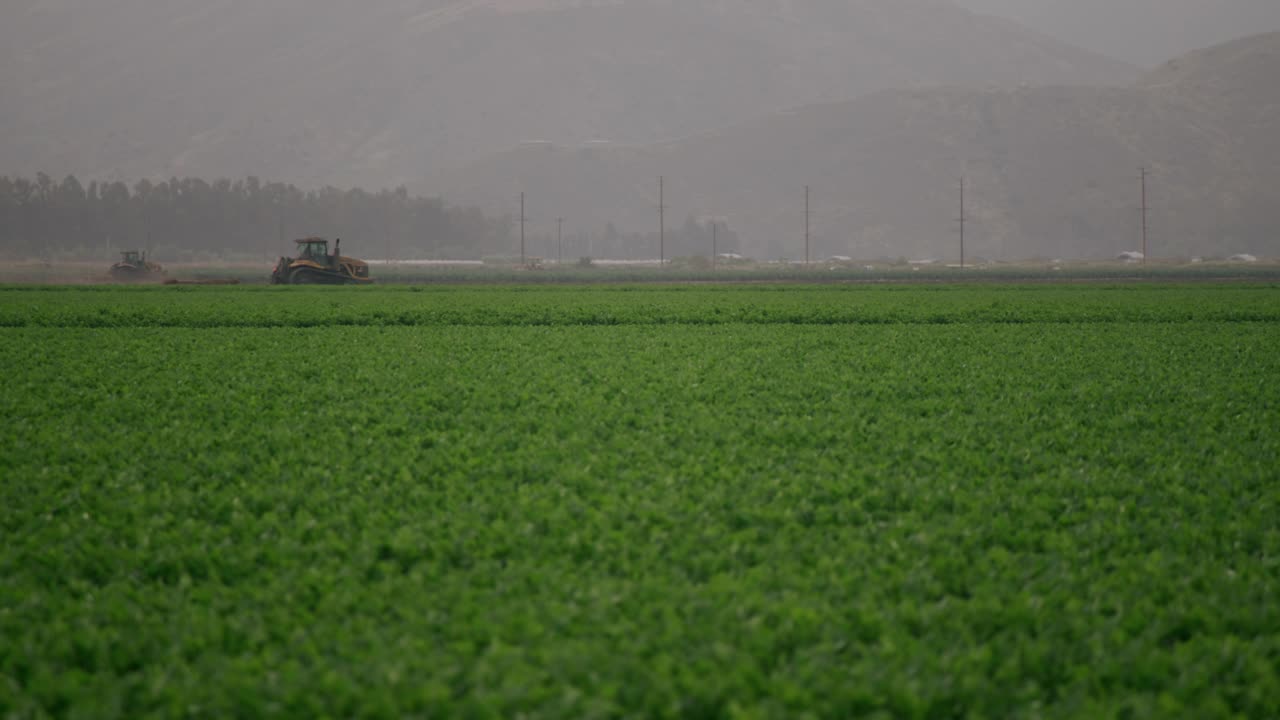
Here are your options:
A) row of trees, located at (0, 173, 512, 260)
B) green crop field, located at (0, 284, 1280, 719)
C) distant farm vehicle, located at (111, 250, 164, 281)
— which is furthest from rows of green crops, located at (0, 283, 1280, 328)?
row of trees, located at (0, 173, 512, 260)

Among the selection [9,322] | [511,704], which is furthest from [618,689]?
[9,322]

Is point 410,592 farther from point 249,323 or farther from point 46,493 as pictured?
point 249,323

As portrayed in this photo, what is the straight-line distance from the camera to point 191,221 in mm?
138375

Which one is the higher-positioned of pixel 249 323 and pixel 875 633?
pixel 249 323

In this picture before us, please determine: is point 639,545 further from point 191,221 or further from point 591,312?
point 191,221

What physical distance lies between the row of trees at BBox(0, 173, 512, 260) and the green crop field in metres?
137

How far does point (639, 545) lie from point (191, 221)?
150729 millimetres

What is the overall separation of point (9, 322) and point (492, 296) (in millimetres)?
17473

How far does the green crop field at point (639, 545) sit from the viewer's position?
4523 mm

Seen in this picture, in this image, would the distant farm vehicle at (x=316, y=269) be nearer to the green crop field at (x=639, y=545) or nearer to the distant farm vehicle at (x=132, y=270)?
the distant farm vehicle at (x=132, y=270)

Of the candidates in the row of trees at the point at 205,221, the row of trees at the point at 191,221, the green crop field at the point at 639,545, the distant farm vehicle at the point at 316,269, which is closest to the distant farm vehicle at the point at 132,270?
the distant farm vehicle at the point at 316,269

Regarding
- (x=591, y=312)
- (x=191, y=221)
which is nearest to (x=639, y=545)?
(x=591, y=312)

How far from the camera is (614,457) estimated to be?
8.68 metres

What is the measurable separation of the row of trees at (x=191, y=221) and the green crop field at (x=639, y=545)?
449 ft
